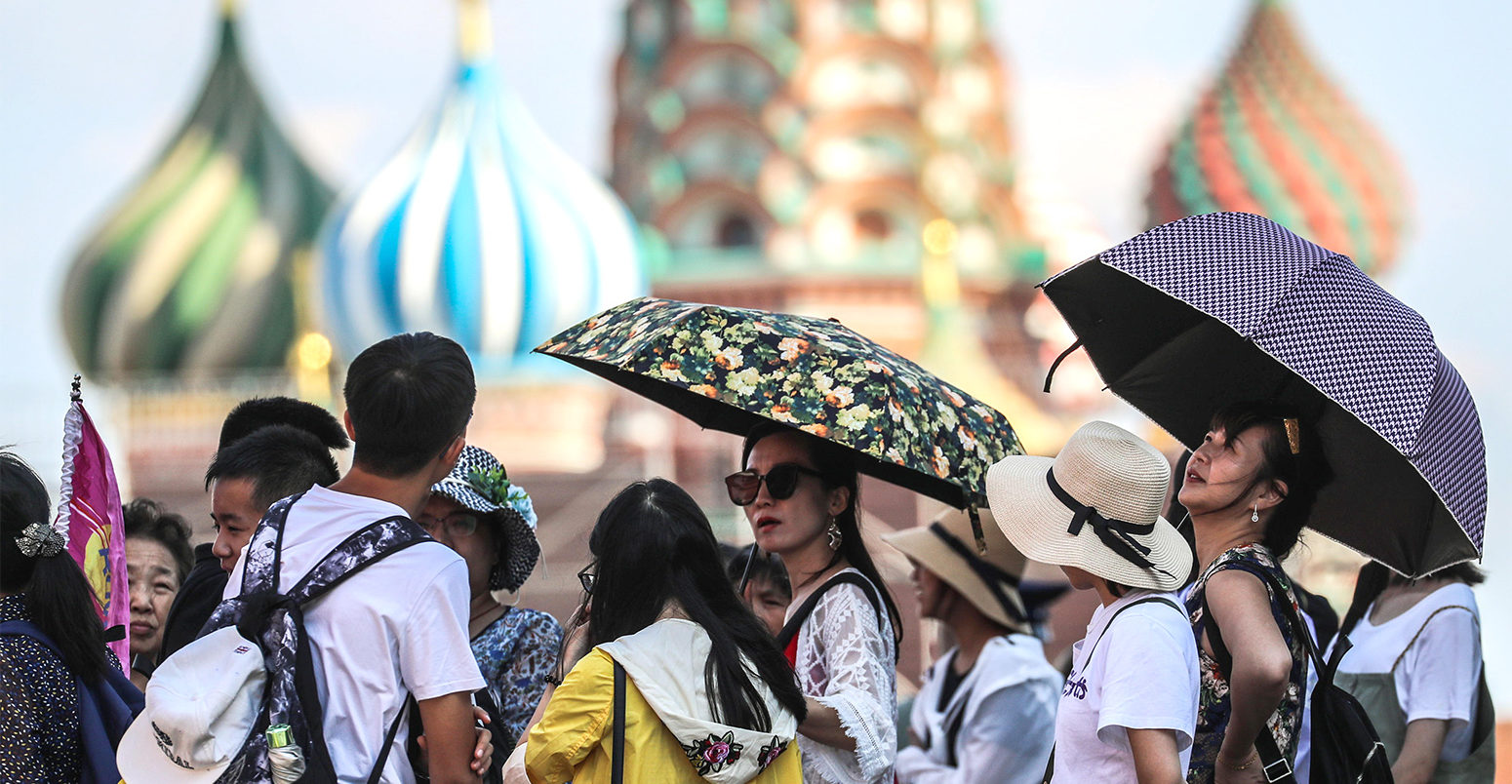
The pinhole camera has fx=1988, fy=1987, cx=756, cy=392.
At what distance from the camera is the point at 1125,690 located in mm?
3053

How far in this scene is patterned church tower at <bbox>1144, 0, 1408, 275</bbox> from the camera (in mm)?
31641

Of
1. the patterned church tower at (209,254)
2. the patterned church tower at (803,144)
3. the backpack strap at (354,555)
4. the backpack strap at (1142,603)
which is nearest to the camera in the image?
the backpack strap at (354,555)

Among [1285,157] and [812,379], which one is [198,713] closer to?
[812,379]

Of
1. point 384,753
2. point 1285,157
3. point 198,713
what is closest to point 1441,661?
point 384,753

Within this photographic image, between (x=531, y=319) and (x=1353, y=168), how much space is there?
590 inches

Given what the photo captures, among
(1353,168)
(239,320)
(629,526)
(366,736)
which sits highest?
(629,526)

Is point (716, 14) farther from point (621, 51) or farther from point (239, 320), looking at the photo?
point (239, 320)

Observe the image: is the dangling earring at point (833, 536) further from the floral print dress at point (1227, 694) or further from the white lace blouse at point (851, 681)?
the floral print dress at point (1227, 694)

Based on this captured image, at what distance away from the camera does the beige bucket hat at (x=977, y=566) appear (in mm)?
5152

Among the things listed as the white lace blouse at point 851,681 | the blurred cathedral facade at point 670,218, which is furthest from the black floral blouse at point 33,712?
the blurred cathedral facade at point 670,218

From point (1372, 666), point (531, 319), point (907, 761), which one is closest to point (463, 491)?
point (907, 761)

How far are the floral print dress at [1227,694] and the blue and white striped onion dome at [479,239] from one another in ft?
68.4

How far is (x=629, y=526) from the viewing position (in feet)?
10.3

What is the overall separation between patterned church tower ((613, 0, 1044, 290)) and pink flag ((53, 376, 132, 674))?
954 inches
